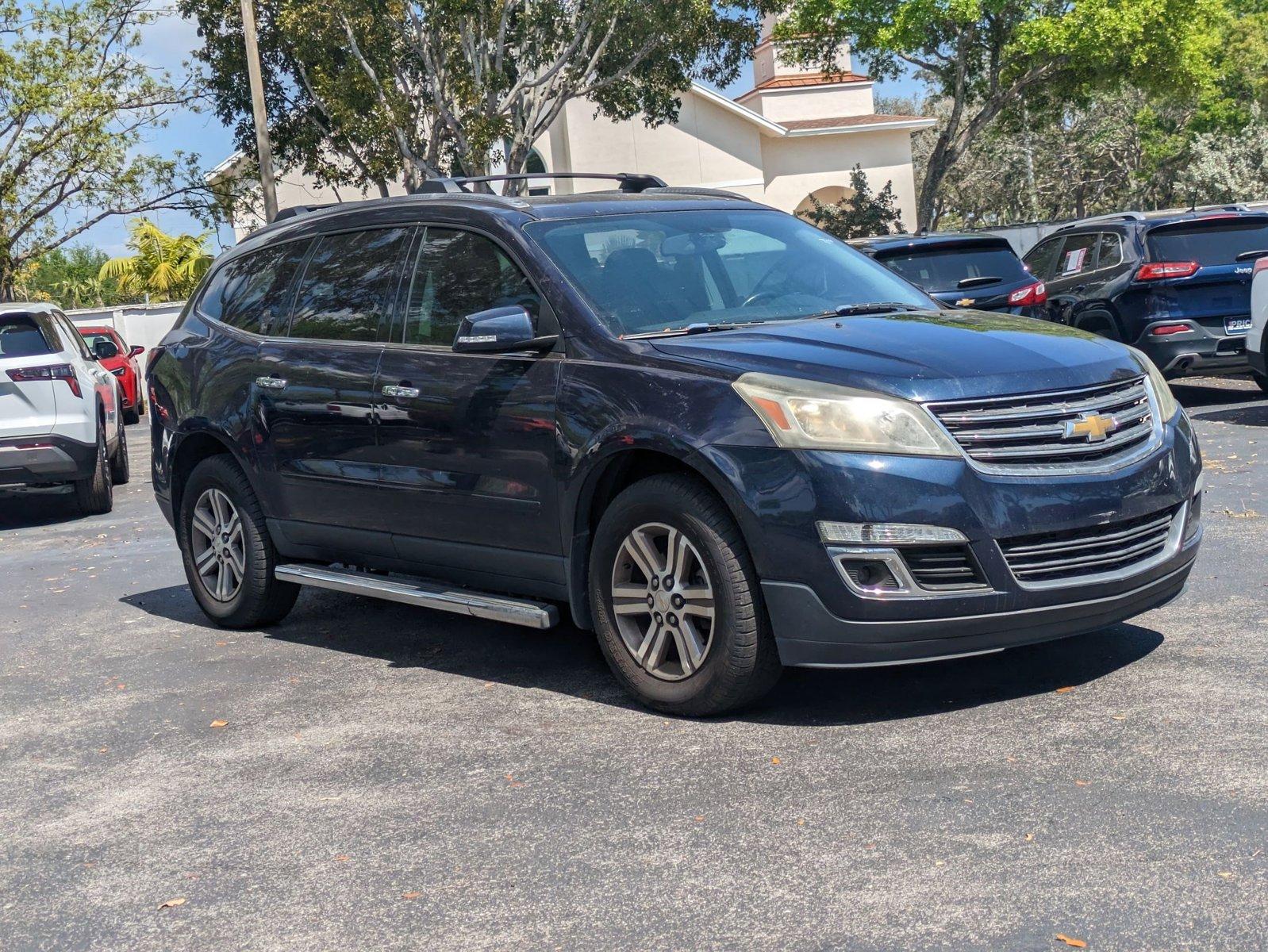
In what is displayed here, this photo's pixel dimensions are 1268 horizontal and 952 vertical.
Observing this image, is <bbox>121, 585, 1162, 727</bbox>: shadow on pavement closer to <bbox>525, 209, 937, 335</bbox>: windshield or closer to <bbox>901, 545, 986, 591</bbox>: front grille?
<bbox>901, 545, 986, 591</bbox>: front grille

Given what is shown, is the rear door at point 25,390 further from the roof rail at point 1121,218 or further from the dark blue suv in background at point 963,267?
the roof rail at point 1121,218

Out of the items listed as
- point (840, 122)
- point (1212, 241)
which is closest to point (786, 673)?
point (1212, 241)

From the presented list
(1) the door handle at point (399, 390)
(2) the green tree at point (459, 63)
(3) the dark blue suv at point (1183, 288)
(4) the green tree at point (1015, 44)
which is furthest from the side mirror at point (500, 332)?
(4) the green tree at point (1015, 44)

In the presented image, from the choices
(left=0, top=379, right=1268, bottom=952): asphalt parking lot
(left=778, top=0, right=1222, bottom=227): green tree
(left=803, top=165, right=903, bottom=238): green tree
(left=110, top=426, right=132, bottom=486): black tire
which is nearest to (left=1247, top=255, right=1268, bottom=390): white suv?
(left=0, top=379, right=1268, bottom=952): asphalt parking lot

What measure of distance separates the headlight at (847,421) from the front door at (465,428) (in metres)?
1.04

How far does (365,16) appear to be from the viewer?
2656 centimetres

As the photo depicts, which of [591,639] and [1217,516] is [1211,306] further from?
[591,639]

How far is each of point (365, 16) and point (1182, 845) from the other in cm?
2479

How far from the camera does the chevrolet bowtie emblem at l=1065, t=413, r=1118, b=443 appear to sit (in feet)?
16.9

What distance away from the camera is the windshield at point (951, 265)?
45.9ft

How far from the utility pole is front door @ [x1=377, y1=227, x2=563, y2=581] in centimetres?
Answer: 1965

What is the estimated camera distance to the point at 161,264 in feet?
131

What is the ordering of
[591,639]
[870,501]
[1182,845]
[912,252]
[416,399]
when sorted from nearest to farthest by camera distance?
[1182,845] < [870,501] < [416,399] < [591,639] < [912,252]

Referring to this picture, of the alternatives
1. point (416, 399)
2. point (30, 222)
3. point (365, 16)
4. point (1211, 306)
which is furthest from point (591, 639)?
point (30, 222)
